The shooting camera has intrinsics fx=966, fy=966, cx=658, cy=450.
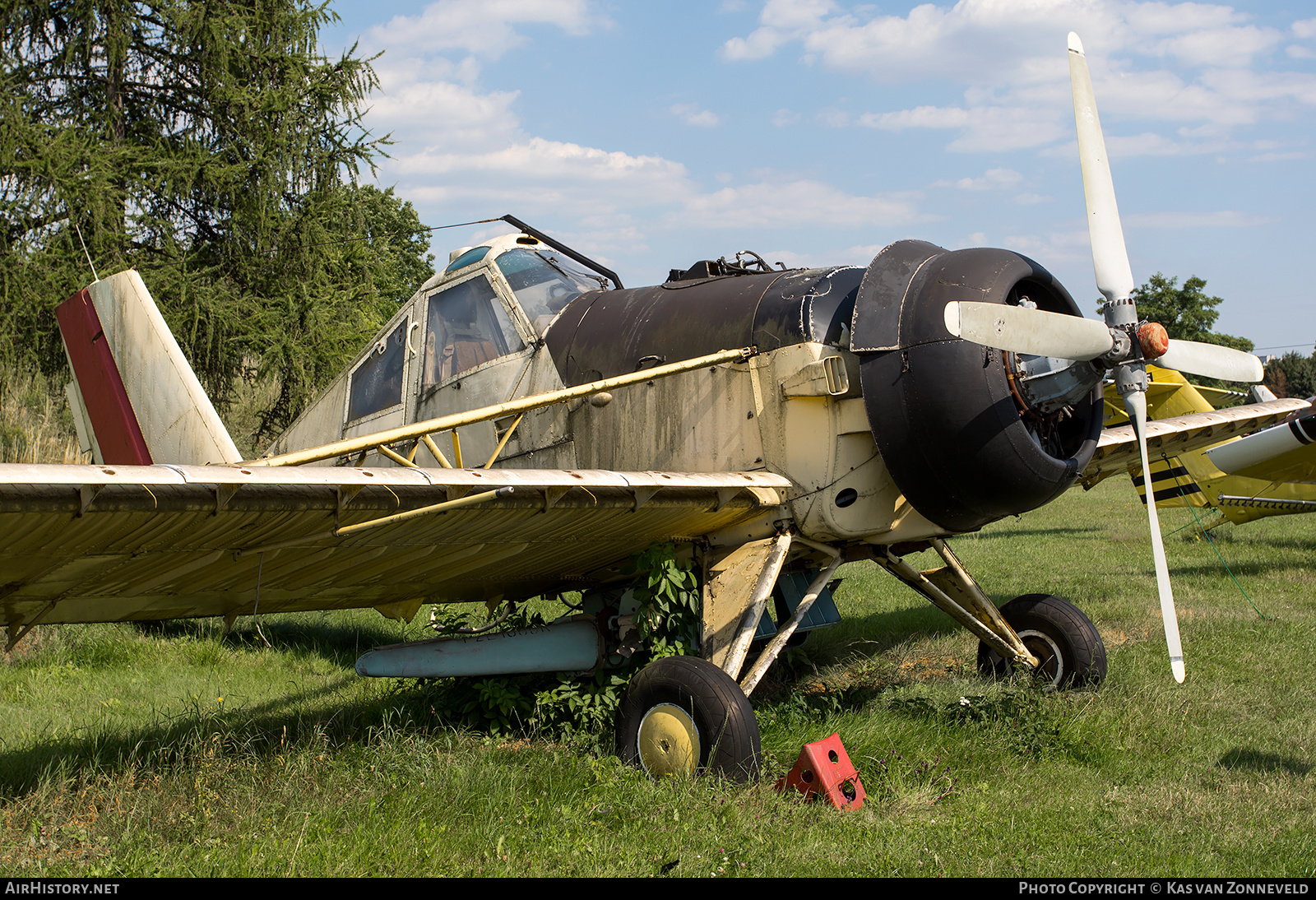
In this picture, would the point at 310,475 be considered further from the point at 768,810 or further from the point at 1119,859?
the point at 1119,859

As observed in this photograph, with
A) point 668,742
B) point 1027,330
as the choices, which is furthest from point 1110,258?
point 668,742

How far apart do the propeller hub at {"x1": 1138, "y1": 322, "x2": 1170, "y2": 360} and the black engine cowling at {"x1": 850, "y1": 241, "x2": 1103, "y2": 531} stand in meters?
0.44

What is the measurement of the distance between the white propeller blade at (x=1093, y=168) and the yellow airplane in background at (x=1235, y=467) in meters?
6.23

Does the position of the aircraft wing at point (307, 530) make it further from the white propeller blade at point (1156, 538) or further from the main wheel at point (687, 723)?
the white propeller blade at point (1156, 538)

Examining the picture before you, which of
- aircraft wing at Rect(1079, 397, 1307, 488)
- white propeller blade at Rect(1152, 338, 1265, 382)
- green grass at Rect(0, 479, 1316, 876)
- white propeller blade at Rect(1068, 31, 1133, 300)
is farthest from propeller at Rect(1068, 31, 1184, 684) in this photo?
aircraft wing at Rect(1079, 397, 1307, 488)

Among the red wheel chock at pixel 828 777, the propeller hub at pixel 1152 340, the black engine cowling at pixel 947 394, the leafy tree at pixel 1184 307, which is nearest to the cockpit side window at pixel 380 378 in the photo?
the black engine cowling at pixel 947 394

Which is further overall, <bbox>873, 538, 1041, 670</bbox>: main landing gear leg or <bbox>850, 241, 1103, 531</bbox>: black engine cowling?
<bbox>873, 538, 1041, 670</bbox>: main landing gear leg

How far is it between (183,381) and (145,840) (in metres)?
3.32

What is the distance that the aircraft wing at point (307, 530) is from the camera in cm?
346

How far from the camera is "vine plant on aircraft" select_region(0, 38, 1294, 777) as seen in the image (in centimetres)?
414

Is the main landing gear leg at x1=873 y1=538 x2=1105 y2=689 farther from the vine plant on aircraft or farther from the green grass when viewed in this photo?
the green grass


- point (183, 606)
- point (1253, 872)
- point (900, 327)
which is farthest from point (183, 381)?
point (1253, 872)

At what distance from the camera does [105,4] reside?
13.2 meters

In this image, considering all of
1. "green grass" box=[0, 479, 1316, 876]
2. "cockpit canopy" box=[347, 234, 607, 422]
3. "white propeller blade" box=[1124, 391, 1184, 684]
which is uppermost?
"cockpit canopy" box=[347, 234, 607, 422]
